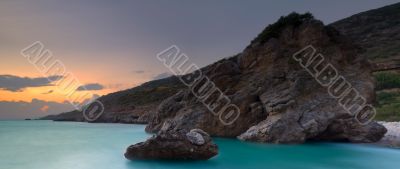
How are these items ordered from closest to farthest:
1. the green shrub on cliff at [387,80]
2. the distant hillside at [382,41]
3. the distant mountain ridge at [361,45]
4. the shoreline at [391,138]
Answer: the shoreline at [391,138]
the distant hillside at [382,41]
the green shrub on cliff at [387,80]
the distant mountain ridge at [361,45]

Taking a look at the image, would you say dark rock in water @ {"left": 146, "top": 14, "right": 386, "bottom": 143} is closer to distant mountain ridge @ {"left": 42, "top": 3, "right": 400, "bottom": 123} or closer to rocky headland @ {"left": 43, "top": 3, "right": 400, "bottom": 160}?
rocky headland @ {"left": 43, "top": 3, "right": 400, "bottom": 160}

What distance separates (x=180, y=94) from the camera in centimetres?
4700

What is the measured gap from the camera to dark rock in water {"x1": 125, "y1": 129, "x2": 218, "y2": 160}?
802 inches

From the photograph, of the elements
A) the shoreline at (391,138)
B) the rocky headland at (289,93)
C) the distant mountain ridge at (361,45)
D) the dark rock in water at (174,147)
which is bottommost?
the dark rock in water at (174,147)

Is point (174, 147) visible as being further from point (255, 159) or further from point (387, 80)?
point (387, 80)

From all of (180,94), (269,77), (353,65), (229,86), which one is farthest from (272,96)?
(180,94)

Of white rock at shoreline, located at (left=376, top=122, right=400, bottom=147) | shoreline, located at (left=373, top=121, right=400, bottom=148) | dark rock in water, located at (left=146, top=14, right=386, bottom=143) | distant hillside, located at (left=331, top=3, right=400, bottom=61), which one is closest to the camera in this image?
shoreline, located at (left=373, top=121, right=400, bottom=148)
